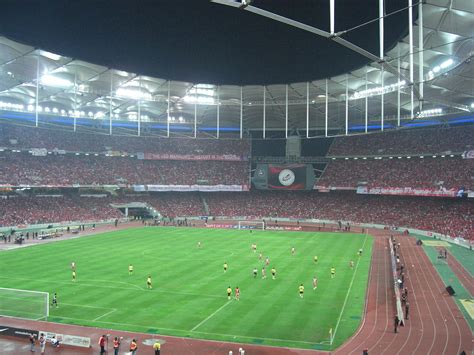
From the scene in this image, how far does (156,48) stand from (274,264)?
27.6 meters

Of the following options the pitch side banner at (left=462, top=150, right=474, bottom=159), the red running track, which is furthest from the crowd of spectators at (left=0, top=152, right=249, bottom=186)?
the red running track

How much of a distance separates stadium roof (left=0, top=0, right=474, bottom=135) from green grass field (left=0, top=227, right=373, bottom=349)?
68.6 feet

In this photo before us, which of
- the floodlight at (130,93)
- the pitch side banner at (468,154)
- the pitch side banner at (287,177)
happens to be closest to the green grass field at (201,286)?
the pitch side banner at (468,154)

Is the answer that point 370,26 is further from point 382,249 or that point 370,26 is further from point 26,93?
point 26,93

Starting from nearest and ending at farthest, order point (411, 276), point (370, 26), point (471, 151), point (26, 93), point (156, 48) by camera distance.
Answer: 1. point (411, 276)
2. point (370, 26)
3. point (156, 48)
4. point (471, 151)
5. point (26, 93)

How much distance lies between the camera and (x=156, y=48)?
163 ft

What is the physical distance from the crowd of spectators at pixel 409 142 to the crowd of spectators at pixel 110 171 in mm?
21970

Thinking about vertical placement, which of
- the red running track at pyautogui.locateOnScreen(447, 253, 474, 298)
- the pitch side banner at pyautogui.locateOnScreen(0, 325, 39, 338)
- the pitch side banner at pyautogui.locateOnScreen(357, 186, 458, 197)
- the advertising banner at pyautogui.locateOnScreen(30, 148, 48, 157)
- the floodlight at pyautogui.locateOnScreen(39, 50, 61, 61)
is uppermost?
the floodlight at pyautogui.locateOnScreen(39, 50, 61, 61)

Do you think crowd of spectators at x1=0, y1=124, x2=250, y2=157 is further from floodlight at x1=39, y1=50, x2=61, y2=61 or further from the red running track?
the red running track

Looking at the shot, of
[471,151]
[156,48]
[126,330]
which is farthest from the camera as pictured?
[471,151]

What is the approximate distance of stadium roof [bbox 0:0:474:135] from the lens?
41062mm

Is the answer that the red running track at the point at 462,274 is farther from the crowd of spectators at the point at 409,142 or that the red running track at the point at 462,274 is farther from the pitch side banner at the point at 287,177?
the pitch side banner at the point at 287,177

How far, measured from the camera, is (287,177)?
88500 mm

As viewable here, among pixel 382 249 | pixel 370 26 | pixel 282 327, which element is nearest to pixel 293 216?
pixel 382 249
